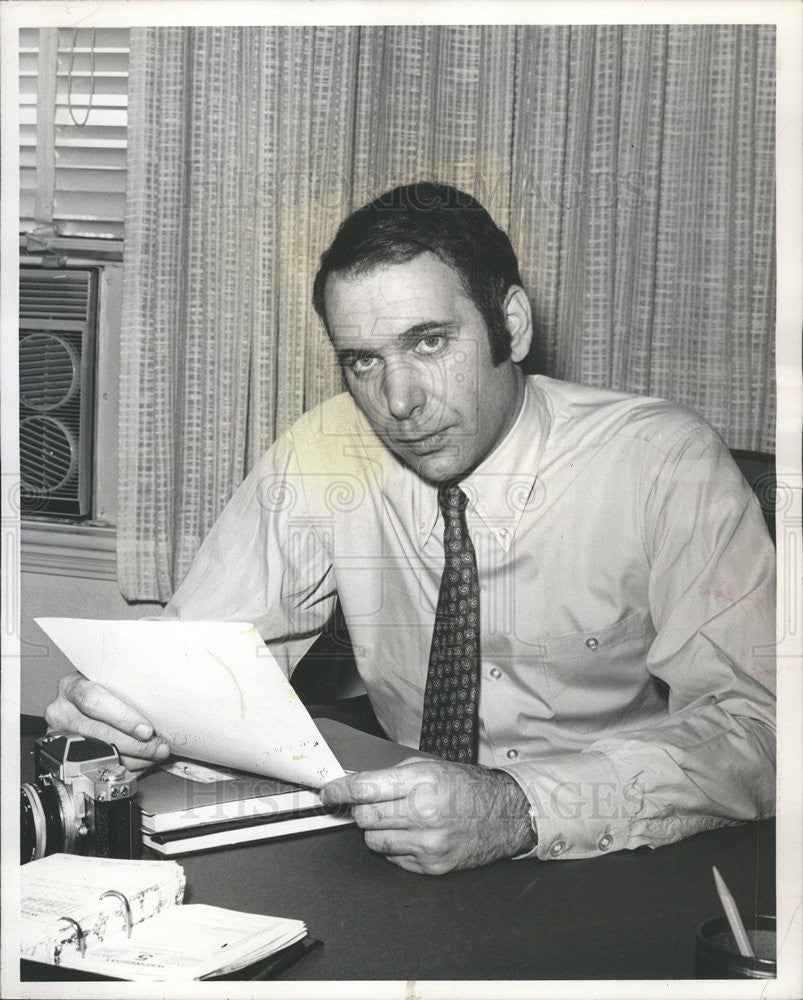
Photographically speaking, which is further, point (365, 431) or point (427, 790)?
point (365, 431)

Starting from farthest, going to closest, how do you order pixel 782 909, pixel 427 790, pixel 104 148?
pixel 104 148 < pixel 782 909 < pixel 427 790

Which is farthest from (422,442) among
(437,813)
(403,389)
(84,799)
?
(84,799)

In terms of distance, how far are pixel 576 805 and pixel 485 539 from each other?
1.24ft

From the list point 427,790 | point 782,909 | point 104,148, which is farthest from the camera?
point 104,148

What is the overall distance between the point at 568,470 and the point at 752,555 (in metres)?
0.26

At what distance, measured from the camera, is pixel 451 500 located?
133 centimetres

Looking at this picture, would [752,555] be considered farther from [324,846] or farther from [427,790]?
[324,846]

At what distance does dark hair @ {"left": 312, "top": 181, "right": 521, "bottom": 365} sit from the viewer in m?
1.27

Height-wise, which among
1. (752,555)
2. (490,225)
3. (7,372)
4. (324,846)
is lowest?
(324,846)

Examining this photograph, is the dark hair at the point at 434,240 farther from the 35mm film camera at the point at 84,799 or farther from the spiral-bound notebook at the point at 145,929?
the spiral-bound notebook at the point at 145,929

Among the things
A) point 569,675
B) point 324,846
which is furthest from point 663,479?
point 324,846

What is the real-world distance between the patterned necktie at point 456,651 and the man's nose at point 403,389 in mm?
125

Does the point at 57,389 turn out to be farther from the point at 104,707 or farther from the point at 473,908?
the point at 473,908

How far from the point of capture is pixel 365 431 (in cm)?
133
